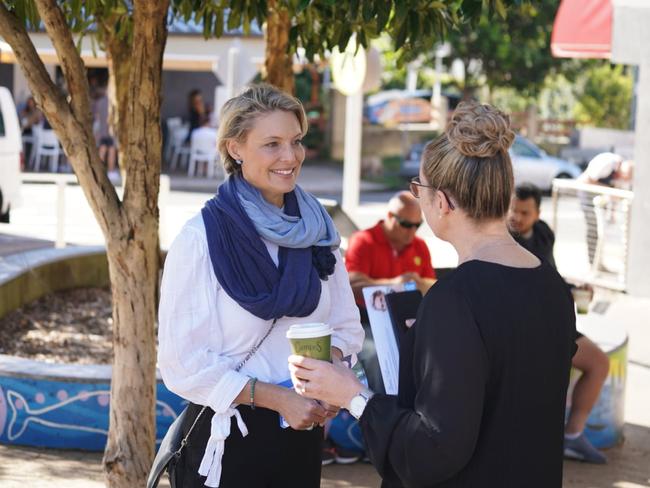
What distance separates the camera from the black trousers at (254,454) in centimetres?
321

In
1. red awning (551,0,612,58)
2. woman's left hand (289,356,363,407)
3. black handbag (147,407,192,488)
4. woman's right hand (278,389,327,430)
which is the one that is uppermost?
red awning (551,0,612,58)

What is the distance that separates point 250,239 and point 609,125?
33087mm

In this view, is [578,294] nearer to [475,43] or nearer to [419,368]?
[419,368]

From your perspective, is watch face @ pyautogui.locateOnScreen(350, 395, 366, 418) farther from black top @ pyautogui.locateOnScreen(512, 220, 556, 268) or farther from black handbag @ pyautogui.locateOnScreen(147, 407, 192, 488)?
black top @ pyautogui.locateOnScreen(512, 220, 556, 268)

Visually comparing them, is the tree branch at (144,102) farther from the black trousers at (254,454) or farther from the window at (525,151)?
the window at (525,151)

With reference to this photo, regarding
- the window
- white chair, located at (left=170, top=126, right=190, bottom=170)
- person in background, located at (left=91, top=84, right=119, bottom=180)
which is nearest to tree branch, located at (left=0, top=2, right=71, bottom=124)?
person in background, located at (left=91, top=84, right=119, bottom=180)

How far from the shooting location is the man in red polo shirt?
646 centimetres

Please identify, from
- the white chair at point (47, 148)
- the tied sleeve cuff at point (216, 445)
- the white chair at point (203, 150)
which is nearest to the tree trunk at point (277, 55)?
the tied sleeve cuff at point (216, 445)

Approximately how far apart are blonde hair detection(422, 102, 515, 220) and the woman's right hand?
2.50 feet

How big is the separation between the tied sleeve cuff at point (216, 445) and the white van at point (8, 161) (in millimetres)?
11933

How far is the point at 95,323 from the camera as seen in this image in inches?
336

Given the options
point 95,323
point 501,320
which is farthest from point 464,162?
point 95,323

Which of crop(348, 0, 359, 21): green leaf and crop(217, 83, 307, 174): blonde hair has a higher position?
crop(348, 0, 359, 21): green leaf

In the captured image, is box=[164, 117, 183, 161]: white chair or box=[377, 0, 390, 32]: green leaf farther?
box=[164, 117, 183, 161]: white chair
